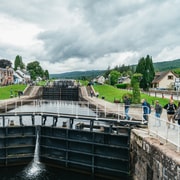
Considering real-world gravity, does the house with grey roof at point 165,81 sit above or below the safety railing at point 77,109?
above

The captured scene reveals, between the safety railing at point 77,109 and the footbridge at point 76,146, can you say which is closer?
the footbridge at point 76,146

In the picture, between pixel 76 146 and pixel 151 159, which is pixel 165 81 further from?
pixel 151 159

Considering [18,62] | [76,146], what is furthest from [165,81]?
[18,62]

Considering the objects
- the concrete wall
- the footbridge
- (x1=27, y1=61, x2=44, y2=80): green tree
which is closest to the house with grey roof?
the footbridge

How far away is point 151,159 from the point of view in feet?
31.1

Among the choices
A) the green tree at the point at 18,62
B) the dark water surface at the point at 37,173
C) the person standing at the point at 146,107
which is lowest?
the dark water surface at the point at 37,173

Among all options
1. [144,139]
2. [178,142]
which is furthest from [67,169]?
[178,142]

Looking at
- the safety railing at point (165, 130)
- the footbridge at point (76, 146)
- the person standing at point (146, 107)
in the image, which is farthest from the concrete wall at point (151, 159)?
the person standing at point (146, 107)

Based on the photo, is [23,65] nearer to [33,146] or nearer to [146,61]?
[146,61]

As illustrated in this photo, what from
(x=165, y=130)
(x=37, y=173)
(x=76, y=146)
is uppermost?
(x=165, y=130)

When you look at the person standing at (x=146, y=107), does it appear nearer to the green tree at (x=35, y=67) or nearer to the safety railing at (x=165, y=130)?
the safety railing at (x=165, y=130)

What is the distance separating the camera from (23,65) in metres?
125

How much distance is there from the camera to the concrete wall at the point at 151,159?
304 inches

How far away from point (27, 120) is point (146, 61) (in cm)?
4642
